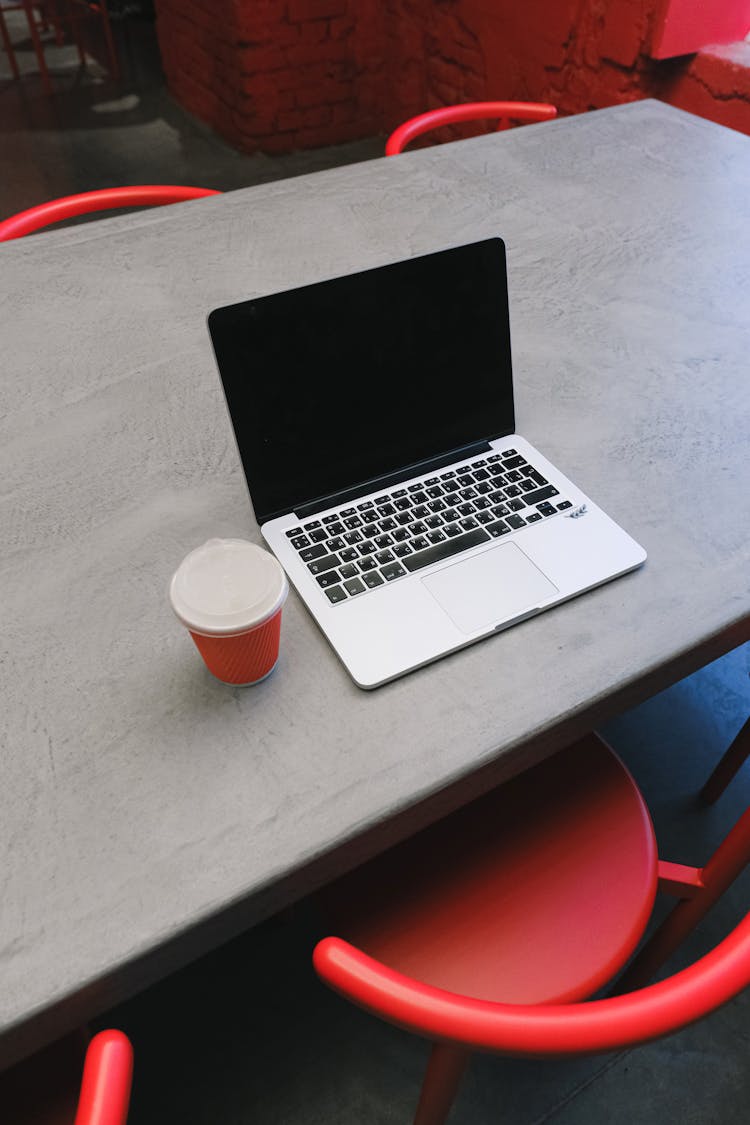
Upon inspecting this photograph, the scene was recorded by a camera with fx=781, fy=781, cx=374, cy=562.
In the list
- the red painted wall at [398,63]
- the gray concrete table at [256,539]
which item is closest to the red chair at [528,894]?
the gray concrete table at [256,539]

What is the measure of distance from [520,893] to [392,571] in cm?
36

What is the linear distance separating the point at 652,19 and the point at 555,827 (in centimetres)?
212

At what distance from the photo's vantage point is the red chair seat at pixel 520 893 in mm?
743

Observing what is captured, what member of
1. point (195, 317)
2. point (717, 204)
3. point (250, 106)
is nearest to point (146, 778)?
point (195, 317)

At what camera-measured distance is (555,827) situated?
855 mm

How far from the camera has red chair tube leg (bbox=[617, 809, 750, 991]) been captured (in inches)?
28.8

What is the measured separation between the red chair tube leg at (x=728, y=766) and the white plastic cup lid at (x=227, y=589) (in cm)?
90

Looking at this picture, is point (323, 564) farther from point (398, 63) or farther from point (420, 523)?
point (398, 63)

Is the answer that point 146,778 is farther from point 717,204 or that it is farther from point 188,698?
point 717,204

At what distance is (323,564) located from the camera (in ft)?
2.44

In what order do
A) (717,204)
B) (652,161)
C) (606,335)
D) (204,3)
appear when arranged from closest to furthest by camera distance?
(606,335) < (717,204) < (652,161) < (204,3)

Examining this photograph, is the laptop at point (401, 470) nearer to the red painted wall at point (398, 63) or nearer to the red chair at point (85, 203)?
the red chair at point (85, 203)

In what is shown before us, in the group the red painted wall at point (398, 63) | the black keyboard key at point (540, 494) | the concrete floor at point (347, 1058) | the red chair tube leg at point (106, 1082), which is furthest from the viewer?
the red painted wall at point (398, 63)

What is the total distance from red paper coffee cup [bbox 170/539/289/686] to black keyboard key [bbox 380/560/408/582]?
13 centimetres
